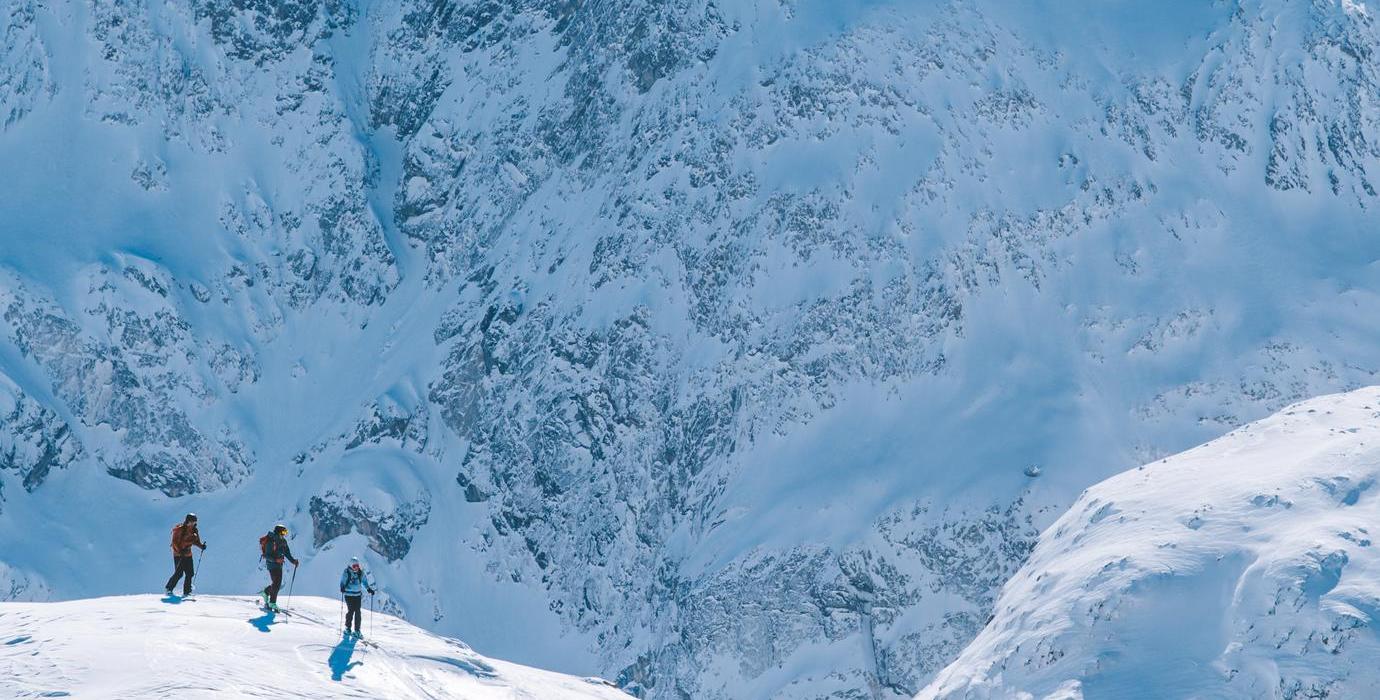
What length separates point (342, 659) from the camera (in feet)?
154

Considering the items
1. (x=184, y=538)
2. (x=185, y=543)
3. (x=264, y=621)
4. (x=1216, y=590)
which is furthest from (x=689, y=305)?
(x=264, y=621)

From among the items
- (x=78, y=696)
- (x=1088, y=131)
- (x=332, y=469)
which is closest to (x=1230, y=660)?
(x=78, y=696)

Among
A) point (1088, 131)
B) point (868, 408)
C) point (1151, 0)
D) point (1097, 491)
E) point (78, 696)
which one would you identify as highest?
point (1151, 0)

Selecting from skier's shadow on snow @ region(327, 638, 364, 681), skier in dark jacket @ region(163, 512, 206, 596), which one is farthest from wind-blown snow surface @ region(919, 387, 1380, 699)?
skier in dark jacket @ region(163, 512, 206, 596)

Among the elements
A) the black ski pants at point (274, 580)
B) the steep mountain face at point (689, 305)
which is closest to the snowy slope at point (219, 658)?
the black ski pants at point (274, 580)

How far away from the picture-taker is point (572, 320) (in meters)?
A: 109

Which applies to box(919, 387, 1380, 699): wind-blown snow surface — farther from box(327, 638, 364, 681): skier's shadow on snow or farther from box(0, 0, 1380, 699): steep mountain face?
box(0, 0, 1380, 699): steep mountain face

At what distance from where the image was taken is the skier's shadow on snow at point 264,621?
48.1 m

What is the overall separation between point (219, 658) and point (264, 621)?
14.5ft

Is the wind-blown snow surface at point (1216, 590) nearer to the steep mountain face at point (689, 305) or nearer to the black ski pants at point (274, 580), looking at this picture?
the black ski pants at point (274, 580)

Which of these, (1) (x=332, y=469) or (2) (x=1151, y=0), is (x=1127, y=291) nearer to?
(2) (x=1151, y=0)

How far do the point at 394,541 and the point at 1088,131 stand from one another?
135ft

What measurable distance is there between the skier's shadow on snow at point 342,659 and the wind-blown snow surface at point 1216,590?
54.1 ft

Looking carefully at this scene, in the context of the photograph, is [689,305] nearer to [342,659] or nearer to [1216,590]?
[1216,590]
